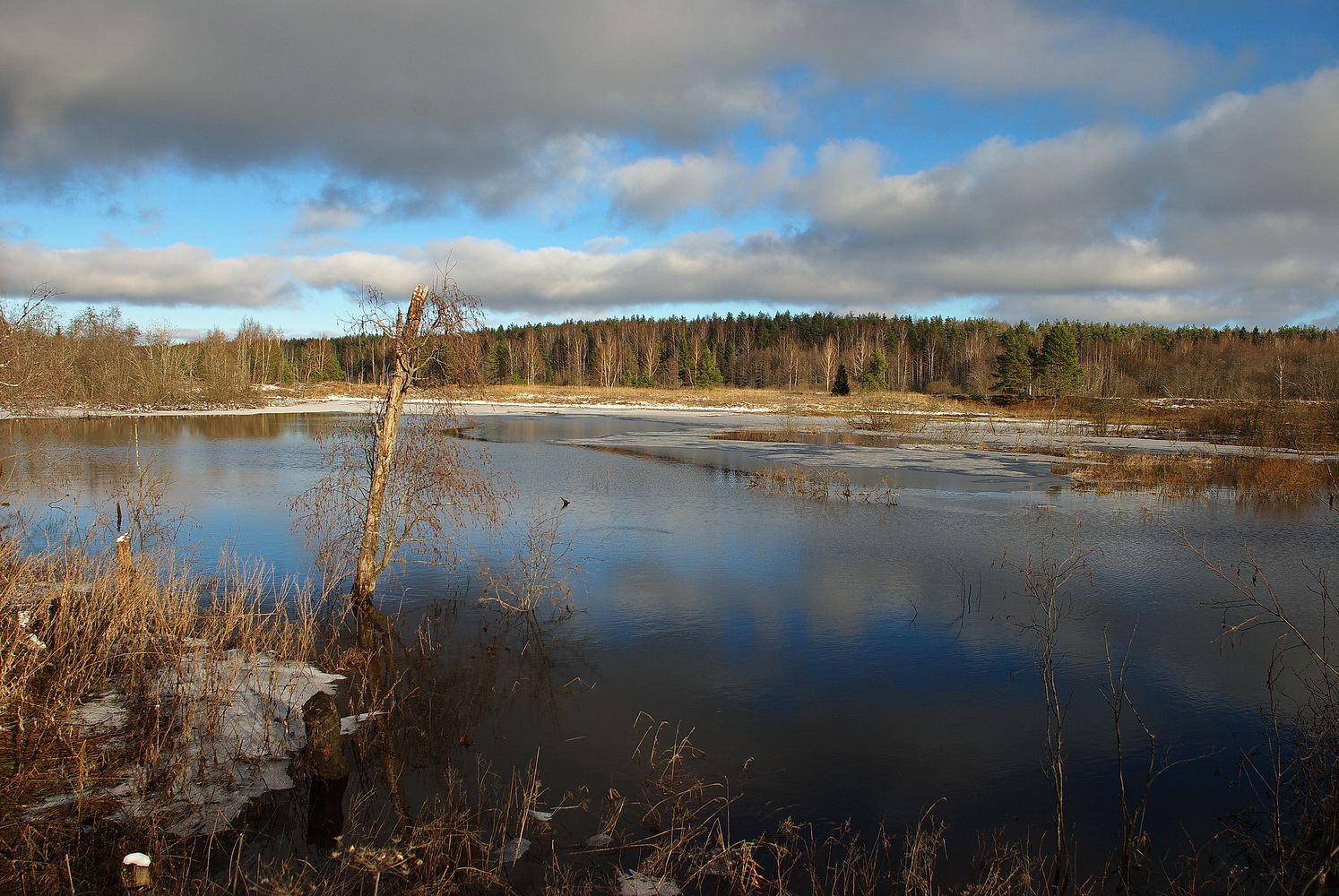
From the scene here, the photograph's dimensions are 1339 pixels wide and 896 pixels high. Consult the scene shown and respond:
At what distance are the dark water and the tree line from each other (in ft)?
12.7

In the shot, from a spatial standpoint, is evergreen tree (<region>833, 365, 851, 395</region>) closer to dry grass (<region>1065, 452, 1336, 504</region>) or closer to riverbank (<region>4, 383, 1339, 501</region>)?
riverbank (<region>4, 383, 1339, 501</region>)

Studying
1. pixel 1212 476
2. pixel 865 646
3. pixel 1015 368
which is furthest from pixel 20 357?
pixel 1015 368

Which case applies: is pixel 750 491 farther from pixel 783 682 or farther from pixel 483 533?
pixel 783 682

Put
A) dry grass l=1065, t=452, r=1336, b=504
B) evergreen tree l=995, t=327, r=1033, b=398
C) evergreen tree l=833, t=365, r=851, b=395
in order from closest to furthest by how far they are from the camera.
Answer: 1. dry grass l=1065, t=452, r=1336, b=504
2. evergreen tree l=995, t=327, r=1033, b=398
3. evergreen tree l=833, t=365, r=851, b=395

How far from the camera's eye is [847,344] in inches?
4154

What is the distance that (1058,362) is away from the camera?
58.9 m

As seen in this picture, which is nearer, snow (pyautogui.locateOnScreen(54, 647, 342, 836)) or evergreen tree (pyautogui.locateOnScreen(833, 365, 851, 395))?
snow (pyautogui.locateOnScreen(54, 647, 342, 836))

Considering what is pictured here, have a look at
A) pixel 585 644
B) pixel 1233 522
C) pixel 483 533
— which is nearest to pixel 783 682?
pixel 585 644

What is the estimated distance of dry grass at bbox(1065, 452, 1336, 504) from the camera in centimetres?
2003

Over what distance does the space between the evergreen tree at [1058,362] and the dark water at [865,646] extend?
43.9m

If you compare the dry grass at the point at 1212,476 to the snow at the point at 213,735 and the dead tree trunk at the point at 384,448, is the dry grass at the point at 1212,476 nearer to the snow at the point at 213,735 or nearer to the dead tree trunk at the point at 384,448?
the dead tree trunk at the point at 384,448

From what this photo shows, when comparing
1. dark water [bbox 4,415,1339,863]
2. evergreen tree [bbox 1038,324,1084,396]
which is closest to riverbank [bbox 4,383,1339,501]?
dark water [bbox 4,415,1339,863]

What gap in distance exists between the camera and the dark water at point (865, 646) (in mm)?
6387

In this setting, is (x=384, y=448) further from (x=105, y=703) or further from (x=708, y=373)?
(x=708, y=373)
